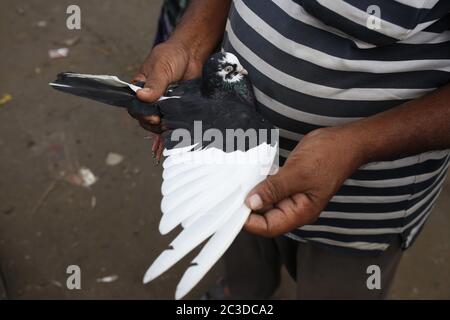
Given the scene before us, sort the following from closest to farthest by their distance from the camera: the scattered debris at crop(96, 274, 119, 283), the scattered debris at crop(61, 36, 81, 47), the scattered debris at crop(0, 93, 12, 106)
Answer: the scattered debris at crop(96, 274, 119, 283) < the scattered debris at crop(0, 93, 12, 106) < the scattered debris at crop(61, 36, 81, 47)

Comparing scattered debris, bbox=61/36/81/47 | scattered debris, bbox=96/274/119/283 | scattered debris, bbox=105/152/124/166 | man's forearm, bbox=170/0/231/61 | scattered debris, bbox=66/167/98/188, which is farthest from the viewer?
scattered debris, bbox=61/36/81/47

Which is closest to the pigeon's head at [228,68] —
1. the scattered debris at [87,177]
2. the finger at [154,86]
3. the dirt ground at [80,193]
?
the finger at [154,86]

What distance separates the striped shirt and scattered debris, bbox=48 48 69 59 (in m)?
2.61

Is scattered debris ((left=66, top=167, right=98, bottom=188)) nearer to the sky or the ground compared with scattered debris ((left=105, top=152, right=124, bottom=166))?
nearer to the ground

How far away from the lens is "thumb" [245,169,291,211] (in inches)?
49.4

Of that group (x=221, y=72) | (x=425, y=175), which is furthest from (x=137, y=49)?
(x=425, y=175)

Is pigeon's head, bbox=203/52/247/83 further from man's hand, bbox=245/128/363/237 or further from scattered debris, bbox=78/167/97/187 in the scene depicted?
scattered debris, bbox=78/167/97/187

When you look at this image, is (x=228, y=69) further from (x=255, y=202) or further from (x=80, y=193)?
(x=80, y=193)

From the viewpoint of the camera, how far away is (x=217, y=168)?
1315 mm

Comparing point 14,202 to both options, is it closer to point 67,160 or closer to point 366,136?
point 67,160

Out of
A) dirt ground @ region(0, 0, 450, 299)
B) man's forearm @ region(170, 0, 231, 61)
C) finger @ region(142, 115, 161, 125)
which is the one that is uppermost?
man's forearm @ region(170, 0, 231, 61)

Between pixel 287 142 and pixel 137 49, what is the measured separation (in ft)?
9.07

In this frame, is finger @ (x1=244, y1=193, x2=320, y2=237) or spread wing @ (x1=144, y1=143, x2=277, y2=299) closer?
spread wing @ (x1=144, y1=143, x2=277, y2=299)

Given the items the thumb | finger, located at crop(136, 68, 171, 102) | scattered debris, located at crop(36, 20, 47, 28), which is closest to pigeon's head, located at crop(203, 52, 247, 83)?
finger, located at crop(136, 68, 171, 102)
